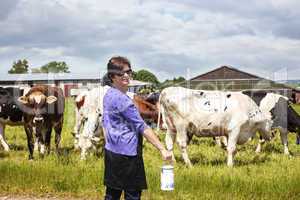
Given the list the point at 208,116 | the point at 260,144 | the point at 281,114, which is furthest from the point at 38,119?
the point at 281,114

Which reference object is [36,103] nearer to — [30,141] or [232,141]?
[30,141]

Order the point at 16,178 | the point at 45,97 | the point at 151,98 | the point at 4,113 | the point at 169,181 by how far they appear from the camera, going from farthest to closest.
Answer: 1. the point at 151,98
2. the point at 4,113
3. the point at 45,97
4. the point at 16,178
5. the point at 169,181

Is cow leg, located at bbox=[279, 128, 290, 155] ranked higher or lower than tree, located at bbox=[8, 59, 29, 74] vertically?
lower

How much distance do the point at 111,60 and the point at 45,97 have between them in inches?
302

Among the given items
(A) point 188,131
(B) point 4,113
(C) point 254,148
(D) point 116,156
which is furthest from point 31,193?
(C) point 254,148

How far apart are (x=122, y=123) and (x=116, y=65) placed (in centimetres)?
65

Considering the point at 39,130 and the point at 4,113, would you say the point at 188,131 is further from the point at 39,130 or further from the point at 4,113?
the point at 4,113

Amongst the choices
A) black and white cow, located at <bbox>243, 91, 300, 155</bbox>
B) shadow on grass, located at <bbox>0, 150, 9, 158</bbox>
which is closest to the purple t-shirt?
→ shadow on grass, located at <bbox>0, 150, 9, 158</bbox>

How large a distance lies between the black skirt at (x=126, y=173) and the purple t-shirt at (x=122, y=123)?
0.07 meters

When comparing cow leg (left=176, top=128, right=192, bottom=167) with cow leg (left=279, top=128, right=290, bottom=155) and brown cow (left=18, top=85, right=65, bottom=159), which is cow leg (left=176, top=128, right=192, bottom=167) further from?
cow leg (left=279, top=128, right=290, bottom=155)

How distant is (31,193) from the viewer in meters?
8.10

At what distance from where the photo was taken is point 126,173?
202 inches

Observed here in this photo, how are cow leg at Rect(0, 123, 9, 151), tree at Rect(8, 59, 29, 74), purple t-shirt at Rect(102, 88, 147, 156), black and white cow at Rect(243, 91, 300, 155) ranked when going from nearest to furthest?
purple t-shirt at Rect(102, 88, 147, 156) → cow leg at Rect(0, 123, 9, 151) → black and white cow at Rect(243, 91, 300, 155) → tree at Rect(8, 59, 29, 74)

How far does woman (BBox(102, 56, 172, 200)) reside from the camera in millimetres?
5098
